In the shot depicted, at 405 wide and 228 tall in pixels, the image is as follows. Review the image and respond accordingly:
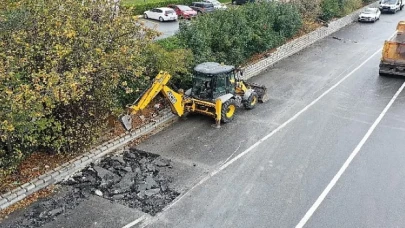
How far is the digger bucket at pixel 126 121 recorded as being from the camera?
15652mm

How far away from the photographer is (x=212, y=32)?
75.3 feet

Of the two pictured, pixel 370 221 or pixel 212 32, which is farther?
pixel 212 32

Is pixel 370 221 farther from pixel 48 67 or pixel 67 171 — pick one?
pixel 48 67

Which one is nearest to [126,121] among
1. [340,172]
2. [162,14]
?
[340,172]

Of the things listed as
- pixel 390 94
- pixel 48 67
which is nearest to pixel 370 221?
pixel 48 67

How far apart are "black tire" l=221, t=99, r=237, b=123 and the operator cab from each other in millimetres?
469

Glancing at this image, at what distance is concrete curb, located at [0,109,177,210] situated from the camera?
490 inches

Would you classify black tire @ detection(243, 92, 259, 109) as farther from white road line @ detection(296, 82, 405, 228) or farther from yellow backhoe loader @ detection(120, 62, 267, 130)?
white road line @ detection(296, 82, 405, 228)

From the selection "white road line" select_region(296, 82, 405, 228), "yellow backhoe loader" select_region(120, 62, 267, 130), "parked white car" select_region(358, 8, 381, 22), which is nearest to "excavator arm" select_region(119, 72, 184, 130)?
"yellow backhoe loader" select_region(120, 62, 267, 130)

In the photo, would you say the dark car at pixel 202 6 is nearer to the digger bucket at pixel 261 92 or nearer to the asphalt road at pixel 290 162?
the asphalt road at pixel 290 162

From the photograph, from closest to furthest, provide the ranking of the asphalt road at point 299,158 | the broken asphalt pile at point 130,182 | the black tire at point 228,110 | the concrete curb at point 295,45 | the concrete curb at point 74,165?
the asphalt road at point 299,158
the concrete curb at point 74,165
the broken asphalt pile at point 130,182
the black tire at point 228,110
the concrete curb at point 295,45

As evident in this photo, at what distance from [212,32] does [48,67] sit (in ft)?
39.0

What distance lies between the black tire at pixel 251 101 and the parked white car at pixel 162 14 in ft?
66.5

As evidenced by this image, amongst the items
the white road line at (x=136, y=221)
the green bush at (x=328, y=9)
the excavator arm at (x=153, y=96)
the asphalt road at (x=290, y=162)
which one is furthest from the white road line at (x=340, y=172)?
the green bush at (x=328, y=9)
